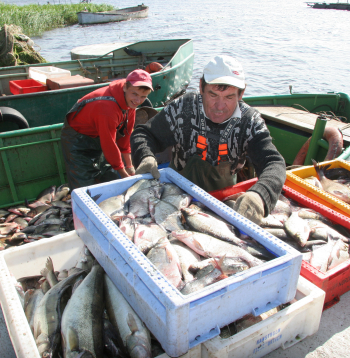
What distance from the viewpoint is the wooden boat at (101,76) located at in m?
6.44

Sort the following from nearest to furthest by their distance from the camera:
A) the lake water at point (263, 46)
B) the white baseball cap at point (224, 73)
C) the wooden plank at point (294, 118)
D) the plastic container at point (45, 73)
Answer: the white baseball cap at point (224, 73) → the wooden plank at point (294, 118) → the plastic container at point (45, 73) → the lake water at point (263, 46)

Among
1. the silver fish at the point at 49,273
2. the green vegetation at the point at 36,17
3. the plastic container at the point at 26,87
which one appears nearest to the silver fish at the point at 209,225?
the silver fish at the point at 49,273

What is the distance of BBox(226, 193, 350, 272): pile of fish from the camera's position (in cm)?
211

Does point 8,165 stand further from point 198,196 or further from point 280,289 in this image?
point 280,289

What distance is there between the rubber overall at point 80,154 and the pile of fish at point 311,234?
8.89 feet

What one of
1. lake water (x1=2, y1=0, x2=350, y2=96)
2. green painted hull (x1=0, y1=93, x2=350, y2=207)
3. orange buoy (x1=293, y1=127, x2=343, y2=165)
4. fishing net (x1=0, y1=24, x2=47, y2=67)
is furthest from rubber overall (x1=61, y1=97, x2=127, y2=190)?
lake water (x1=2, y1=0, x2=350, y2=96)

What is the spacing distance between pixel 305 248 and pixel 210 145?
47.4 inches

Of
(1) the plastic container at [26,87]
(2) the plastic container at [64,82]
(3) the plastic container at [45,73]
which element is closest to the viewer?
(2) the plastic container at [64,82]

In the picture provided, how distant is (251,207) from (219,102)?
1010 millimetres

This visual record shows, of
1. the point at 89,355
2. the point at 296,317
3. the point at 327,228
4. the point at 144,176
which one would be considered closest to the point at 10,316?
the point at 89,355

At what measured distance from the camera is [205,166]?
2.83 meters

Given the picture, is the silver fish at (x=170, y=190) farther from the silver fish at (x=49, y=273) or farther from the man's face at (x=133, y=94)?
the man's face at (x=133, y=94)

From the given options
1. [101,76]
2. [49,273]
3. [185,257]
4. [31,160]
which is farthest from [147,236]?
[101,76]

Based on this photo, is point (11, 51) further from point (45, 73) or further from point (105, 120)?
point (105, 120)
